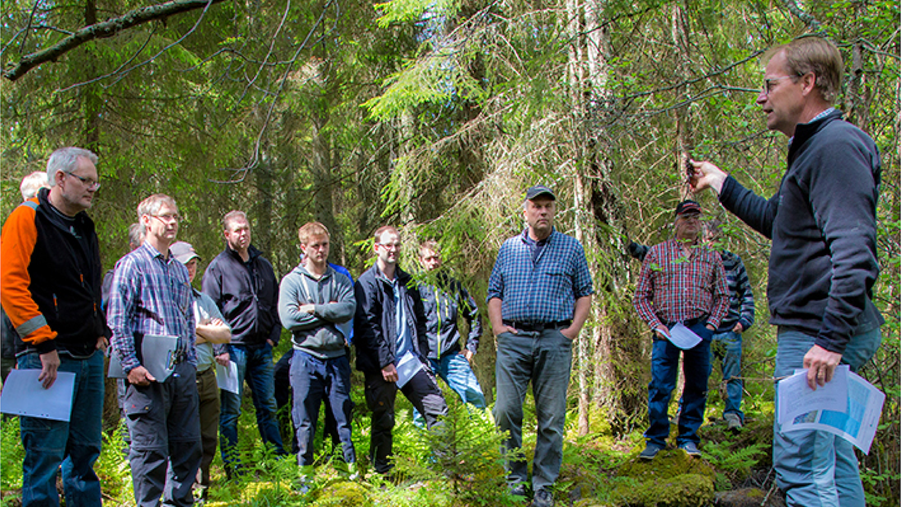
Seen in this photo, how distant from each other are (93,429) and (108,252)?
14.9ft

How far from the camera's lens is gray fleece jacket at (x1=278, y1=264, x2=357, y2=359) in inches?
199

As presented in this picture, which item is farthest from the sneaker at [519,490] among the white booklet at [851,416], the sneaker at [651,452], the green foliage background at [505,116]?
the white booklet at [851,416]

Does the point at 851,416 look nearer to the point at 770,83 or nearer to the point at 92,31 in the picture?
the point at 770,83

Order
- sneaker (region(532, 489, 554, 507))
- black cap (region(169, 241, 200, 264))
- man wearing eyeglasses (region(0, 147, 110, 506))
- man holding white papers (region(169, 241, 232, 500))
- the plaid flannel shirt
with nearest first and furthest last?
man wearing eyeglasses (region(0, 147, 110, 506)) → sneaker (region(532, 489, 554, 507)) → man holding white papers (region(169, 241, 232, 500)) → black cap (region(169, 241, 200, 264)) → the plaid flannel shirt

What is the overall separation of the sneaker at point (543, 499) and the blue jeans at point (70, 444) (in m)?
2.79

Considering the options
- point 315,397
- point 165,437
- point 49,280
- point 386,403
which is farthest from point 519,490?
point 49,280

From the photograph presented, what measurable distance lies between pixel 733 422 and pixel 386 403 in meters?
3.54

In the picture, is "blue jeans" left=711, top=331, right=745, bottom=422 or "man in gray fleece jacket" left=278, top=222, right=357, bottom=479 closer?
"man in gray fleece jacket" left=278, top=222, right=357, bottom=479

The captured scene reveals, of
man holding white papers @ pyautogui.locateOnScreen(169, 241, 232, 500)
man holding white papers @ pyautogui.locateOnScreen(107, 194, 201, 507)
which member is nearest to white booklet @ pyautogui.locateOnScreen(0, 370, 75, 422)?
man holding white papers @ pyautogui.locateOnScreen(107, 194, 201, 507)

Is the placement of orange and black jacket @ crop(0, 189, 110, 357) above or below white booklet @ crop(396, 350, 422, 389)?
above

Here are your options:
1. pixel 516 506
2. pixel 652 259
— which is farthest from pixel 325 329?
pixel 652 259

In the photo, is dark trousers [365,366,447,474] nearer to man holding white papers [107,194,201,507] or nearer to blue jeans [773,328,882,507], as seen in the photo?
man holding white papers [107,194,201,507]

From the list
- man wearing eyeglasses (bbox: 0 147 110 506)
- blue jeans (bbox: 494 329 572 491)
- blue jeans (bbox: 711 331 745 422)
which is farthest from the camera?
blue jeans (bbox: 711 331 745 422)

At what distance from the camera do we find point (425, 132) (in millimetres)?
8734
